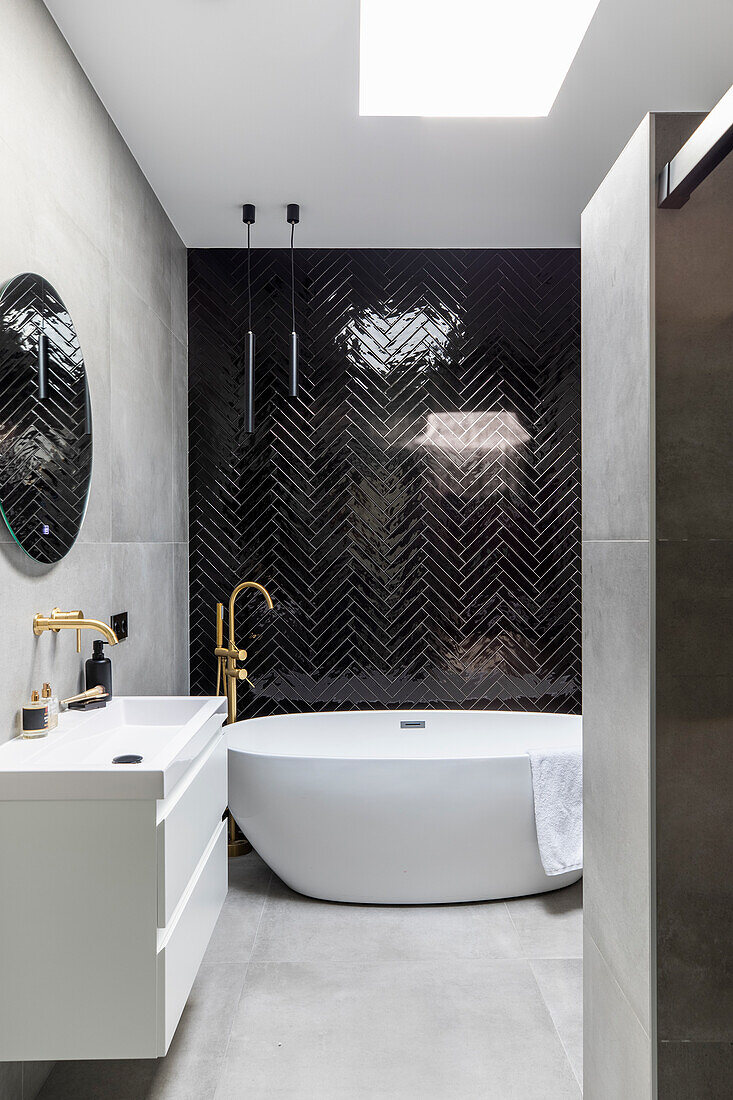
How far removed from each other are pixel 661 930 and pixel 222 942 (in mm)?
2013

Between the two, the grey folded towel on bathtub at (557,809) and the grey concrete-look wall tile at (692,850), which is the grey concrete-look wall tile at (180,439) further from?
the grey concrete-look wall tile at (692,850)

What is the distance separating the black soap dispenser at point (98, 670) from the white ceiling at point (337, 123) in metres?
1.84

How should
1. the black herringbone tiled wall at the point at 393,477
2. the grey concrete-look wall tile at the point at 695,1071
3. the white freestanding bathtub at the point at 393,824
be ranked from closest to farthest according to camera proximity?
the grey concrete-look wall tile at the point at 695,1071, the white freestanding bathtub at the point at 393,824, the black herringbone tiled wall at the point at 393,477

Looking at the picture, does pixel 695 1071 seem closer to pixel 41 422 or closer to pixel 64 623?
pixel 64 623

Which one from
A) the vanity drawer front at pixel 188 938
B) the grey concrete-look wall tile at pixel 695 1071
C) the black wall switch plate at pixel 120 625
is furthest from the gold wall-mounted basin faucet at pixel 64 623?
the grey concrete-look wall tile at pixel 695 1071

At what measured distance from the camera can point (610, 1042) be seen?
1.51 m

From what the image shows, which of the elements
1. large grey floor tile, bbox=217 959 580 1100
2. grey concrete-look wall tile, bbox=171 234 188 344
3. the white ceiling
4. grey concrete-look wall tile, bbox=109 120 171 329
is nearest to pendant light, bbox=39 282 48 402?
grey concrete-look wall tile, bbox=109 120 171 329

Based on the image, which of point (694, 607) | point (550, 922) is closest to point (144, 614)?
point (550, 922)

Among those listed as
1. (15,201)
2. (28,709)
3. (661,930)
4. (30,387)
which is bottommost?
(661,930)

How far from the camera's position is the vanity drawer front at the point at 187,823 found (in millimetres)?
1753

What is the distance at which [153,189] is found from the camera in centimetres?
342

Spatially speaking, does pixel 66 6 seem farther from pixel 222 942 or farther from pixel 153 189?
pixel 222 942

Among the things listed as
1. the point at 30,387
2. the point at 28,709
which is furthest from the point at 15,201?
the point at 28,709

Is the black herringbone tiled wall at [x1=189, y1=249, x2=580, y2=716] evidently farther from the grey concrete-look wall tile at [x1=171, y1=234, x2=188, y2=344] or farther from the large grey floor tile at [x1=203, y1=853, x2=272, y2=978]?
the large grey floor tile at [x1=203, y1=853, x2=272, y2=978]
